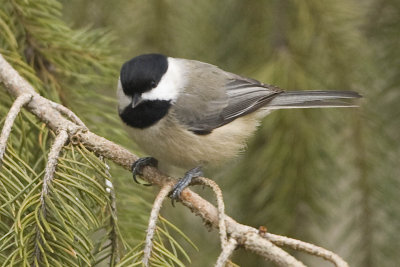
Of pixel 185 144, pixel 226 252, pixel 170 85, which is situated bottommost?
pixel 185 144

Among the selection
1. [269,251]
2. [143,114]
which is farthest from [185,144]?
[269,251]

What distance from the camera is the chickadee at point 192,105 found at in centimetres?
187

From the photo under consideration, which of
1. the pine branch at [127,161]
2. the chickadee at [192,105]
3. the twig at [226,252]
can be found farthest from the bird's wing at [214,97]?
the twig at [226,252]

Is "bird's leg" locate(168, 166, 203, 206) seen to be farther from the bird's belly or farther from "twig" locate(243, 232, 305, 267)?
"twig" locate(243, 232, 305, 267)

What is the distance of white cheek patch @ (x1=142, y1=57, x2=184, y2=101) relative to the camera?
194 centimetres

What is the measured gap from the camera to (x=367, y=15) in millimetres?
2301

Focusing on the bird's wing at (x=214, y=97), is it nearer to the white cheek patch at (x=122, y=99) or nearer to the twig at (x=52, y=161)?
the white cheek patch at (x=122, y=99)

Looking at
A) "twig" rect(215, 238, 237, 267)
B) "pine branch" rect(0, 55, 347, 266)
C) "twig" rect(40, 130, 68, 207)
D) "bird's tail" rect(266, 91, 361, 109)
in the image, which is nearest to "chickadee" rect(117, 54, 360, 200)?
"bird's tail" rect(266, 91, 361, 109)

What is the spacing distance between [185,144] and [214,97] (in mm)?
366

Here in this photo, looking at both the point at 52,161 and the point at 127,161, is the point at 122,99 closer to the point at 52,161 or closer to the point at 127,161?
the point at 127,161

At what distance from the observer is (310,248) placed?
103 centimetres

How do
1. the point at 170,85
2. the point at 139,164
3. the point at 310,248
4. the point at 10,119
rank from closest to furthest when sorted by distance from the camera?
the point at 310,248 → the point at 10,119 → the point at 139,164 → the point at 170,85

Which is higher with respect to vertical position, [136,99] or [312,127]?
[312,127]

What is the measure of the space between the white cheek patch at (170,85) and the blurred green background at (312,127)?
16 cm
